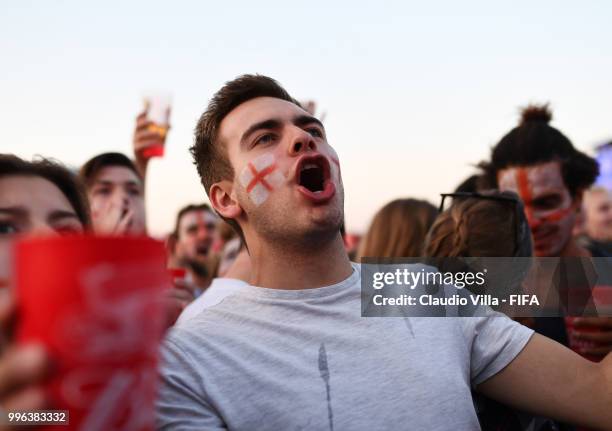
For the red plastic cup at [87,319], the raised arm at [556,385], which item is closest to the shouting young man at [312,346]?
the raised arm at [556,385]

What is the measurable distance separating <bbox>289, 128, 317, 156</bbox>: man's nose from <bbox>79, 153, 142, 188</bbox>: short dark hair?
78.5 inches

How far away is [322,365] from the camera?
182 cm

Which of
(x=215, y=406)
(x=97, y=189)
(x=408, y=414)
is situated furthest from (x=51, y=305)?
(x=97, y=189)

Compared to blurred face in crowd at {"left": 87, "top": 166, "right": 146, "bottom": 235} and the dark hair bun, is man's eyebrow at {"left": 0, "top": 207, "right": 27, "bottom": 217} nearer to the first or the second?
blurred face in crowd at {"left": 87, "top": 166, "right": 146, "bottom": 235}

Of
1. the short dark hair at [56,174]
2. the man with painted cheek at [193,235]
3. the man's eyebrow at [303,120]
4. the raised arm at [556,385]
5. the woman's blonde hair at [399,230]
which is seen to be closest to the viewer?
the short dark hair at [56,174]

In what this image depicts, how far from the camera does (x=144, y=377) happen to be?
2.92 ft

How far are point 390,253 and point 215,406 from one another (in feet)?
6.26

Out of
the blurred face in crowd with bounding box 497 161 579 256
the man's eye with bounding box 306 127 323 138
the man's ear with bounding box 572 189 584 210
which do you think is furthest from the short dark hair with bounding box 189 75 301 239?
the man's ear with bounding box 572 189 584 210

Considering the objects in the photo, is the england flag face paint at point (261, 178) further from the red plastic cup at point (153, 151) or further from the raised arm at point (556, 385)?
the red plastic cup at point (153, 151)

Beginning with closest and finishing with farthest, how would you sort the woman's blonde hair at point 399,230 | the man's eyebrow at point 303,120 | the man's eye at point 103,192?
1. the man's eyebrow at point 303,120
2. the woman's blonde hair at point 399,230
3. the man's eye at point 103,192

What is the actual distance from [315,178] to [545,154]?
204 centimetres

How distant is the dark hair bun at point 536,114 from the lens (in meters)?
4.16

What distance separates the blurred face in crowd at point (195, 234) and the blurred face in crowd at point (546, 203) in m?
3.97

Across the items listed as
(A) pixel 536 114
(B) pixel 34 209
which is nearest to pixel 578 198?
(A) pixel 536 114
